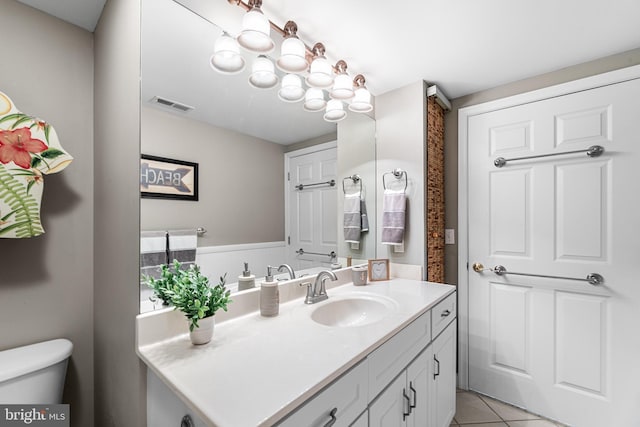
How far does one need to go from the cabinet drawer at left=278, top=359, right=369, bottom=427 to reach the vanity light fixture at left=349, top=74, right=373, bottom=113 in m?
1.52

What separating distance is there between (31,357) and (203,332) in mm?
792

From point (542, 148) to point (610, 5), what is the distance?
801mm

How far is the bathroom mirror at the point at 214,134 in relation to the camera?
3.47 ft

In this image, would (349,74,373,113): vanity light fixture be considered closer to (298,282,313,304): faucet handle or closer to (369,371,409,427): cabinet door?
(298,282,313,304): faucet handle

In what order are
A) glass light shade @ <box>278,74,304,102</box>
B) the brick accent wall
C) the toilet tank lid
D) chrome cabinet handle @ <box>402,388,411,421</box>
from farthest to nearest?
the brick accent wall
glass light shade @ <box>278,74,304,102</box>
chrome cabinet handle @ <box>402,388,411,421</box>
the toilet tank lid

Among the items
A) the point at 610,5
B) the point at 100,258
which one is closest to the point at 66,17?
the point at 100,258

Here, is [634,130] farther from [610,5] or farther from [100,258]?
[100,258]

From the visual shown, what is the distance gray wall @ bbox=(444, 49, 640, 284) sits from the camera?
1771 mm

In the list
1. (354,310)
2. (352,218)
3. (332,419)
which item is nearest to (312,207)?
(352,218)

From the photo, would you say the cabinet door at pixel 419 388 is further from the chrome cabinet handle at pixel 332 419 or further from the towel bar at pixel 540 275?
the towel bar at pixel 540 275

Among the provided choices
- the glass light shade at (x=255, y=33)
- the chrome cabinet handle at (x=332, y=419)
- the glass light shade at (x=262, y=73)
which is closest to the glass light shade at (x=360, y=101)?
the glass light shade at (x=262, y=73)

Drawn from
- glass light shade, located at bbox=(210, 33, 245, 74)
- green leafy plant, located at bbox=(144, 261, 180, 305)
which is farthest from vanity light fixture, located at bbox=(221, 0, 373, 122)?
green leafy plant, located at bbox=(144, 261, 180, 305)

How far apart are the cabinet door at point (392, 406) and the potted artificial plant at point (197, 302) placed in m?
0.63

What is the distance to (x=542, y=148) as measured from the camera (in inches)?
74.1
